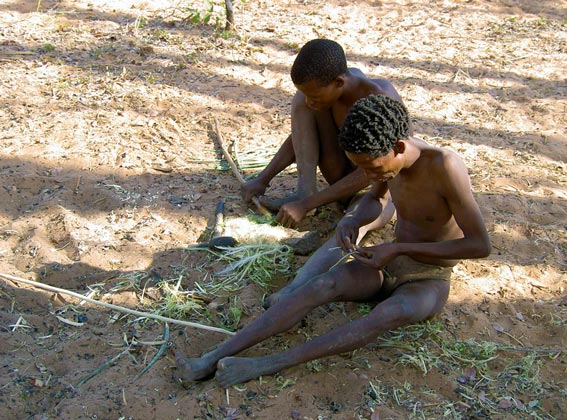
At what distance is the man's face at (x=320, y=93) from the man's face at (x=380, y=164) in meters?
0.69

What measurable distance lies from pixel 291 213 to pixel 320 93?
743mm

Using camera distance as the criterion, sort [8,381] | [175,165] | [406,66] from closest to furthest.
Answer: [8,381] < [175,165] < [406,66]

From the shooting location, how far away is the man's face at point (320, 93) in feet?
11.0

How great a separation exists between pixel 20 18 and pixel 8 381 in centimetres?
431

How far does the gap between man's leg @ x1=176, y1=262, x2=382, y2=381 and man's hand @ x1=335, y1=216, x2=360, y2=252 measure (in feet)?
0.46

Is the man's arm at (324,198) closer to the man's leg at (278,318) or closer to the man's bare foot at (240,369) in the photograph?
the man's leg at (278,318)

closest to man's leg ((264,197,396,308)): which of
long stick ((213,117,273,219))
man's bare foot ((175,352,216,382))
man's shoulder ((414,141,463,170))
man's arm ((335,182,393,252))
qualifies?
man's arm ((335,182,393,252))

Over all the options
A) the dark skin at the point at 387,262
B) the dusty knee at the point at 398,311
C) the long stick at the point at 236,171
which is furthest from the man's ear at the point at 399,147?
the long stick at the point at 236,171

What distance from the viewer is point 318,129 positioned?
3854mm

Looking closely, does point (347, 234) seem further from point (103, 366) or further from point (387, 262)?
point (103, 366)

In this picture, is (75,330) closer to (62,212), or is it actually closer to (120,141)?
(62,212)

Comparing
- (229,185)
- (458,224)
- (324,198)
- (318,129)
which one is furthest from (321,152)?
(458,224)

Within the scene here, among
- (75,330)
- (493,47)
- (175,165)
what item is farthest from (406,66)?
(75,330)

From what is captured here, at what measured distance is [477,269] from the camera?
143 inches
